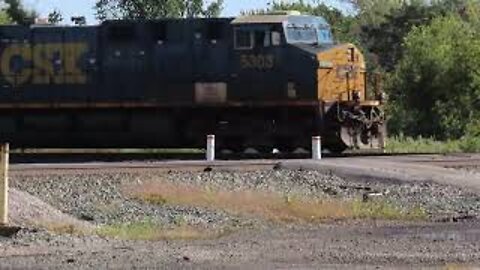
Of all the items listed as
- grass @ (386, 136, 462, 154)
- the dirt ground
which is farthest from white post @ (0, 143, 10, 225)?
grass @ (386, 136, 462, 154)

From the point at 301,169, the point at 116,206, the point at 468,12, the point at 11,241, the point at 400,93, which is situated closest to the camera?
the point at 11,241

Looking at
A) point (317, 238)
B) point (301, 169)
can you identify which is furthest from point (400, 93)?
point (317, 238)

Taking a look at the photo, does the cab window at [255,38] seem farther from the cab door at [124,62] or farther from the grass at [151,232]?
the grass at [151,232]

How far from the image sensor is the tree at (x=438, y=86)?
39.6m

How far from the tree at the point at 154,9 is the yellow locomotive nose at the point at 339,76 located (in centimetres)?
2067

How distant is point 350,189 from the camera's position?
17.3 m

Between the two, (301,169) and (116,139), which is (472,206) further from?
(116,139)

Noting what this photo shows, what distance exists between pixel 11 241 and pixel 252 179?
737 centimetres

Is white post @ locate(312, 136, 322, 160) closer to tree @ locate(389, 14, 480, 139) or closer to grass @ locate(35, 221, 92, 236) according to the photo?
grass @ locate(35, 221, 92, 236)

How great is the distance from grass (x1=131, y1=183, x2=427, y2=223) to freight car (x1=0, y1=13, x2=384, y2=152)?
324 inches

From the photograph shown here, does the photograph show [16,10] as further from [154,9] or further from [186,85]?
[186,85]

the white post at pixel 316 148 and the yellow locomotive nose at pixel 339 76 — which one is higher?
the yellow locomotive nose at pixel 339 76

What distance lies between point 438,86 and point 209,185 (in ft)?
83.0

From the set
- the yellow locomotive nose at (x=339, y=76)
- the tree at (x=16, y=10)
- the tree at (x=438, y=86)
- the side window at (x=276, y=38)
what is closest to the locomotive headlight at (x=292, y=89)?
the yellow locomotive nose at (x=339, y=76)
